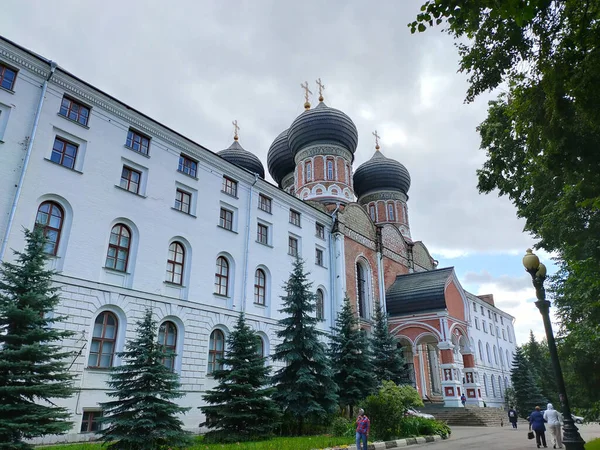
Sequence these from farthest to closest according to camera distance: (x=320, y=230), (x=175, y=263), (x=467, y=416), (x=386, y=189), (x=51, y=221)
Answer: (x=386, y=189)
(x=320, y=230)
(x=467, y=416)
(x=175, y=263)
(x=51, y=221)

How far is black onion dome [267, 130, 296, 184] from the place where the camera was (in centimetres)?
3750

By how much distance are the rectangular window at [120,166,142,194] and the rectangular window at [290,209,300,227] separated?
30.4 ft

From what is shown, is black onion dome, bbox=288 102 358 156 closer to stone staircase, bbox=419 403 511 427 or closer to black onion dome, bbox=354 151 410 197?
black onion dome, bbox=354 151 410 197

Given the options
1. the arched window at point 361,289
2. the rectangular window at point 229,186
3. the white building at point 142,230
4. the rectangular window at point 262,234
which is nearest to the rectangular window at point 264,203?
the white building at point 142,230

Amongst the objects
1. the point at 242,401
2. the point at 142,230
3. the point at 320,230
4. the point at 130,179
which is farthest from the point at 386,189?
the point at 242,401

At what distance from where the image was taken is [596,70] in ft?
21.3

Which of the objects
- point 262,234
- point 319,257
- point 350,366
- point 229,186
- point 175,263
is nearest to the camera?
point 175,263

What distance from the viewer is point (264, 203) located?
75.3ft

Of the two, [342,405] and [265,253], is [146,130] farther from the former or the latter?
[342,405]

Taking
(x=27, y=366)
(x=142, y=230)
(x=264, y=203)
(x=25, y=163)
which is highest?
(x=264, y=203)

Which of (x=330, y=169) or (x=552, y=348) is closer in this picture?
(x=552, y=348)

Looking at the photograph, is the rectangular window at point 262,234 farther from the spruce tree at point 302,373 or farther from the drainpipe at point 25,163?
the drainpipe at point 25,163

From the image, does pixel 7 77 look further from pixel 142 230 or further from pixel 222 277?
pixel 222 277

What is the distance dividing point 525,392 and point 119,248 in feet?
114
